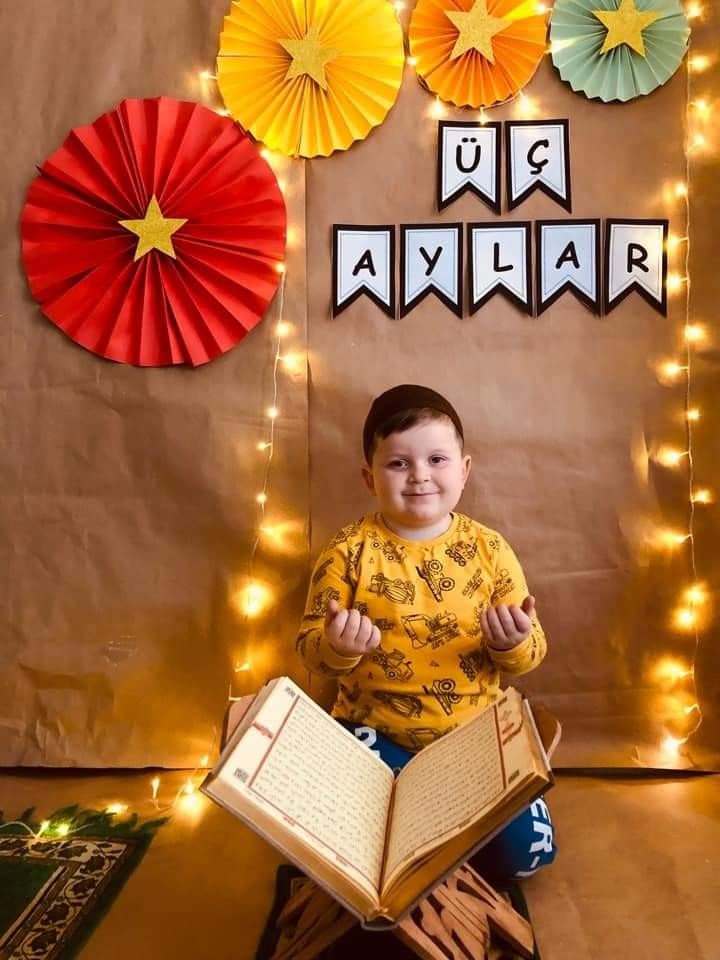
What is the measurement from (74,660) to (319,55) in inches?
51.7

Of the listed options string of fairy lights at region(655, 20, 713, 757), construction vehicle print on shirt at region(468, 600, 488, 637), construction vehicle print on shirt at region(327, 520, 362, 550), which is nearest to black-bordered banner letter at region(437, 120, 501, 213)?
string of fairy lights at region(655, 20, 713, 757)

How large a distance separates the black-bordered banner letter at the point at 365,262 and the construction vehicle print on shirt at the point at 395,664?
27.0 inches

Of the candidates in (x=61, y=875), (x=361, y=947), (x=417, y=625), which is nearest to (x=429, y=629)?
(x=417, y=625)

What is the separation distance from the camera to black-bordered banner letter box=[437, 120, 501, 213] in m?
1.60

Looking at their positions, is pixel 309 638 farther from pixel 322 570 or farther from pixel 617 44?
pixel 617 44

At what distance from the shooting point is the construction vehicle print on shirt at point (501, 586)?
1.40 metres

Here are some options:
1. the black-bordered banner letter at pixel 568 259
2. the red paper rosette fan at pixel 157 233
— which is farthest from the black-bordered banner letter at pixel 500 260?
the red paper rosette fan at pixel 157 233

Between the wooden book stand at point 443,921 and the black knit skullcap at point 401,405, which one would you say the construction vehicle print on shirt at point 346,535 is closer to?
the black knit skullcap at point 401,405

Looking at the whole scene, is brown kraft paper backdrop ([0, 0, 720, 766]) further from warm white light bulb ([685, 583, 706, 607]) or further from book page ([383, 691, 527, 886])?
book page ([383, 691, 527, 886])

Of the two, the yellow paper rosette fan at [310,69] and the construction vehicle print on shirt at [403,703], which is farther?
the yellow paper rosette fan at [310,69]

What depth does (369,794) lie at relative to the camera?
1015 mm

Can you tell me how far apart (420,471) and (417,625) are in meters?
0.26

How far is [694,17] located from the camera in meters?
1.56

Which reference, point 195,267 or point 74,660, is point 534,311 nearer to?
point 195,267
